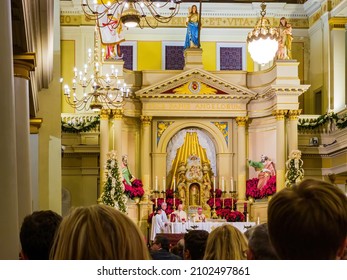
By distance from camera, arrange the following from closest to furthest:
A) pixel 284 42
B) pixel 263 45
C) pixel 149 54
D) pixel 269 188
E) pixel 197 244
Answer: pixel 197 244 → pixel 263 45 → pixel 269 188 → pixel 284 42 → pixel 149 54

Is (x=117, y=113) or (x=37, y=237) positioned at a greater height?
(x=117, y=113)

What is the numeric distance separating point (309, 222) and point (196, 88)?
22860mm

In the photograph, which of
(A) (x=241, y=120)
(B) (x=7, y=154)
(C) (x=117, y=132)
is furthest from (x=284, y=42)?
(B) (x=7, y=154)

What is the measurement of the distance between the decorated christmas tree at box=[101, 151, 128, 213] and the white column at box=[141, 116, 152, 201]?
7.79ft

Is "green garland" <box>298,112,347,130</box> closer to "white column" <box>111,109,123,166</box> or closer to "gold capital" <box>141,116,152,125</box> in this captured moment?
"gold capital" <box>141,116,152,125</box>

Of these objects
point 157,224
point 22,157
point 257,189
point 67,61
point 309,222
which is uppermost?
point 67,61

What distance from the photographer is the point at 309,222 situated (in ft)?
7.77

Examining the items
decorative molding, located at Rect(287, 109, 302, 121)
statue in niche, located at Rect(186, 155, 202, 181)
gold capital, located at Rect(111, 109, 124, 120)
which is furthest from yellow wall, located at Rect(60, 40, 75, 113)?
decorative molding, located at Rect(287, 109, 302, 121)

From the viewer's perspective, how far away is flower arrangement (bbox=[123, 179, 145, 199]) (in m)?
24.3

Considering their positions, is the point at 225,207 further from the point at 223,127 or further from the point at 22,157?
the point at 22,157

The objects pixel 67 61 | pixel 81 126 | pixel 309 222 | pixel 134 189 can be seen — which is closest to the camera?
pixel 309 222

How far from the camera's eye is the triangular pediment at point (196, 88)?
24.8 metres

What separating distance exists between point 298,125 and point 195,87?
3.37 meters

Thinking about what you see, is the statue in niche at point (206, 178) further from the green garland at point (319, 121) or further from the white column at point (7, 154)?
the white column at point (7, 154)
